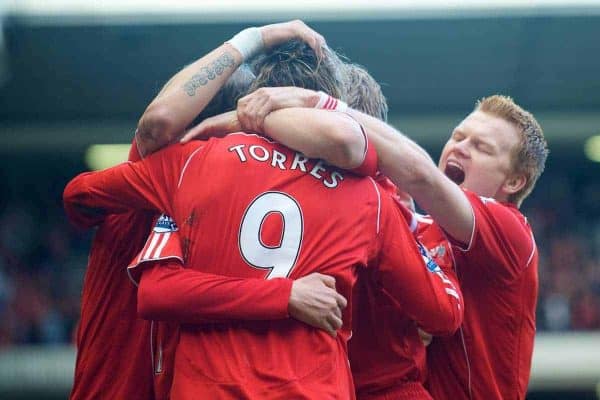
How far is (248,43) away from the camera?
2.66 meters

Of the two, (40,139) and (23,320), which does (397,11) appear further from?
(23,320)

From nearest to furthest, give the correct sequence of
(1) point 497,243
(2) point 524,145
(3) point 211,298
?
(3) point 211,298 → (1) point 497,243 → (2) point 524,145

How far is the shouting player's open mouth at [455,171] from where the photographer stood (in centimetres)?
316

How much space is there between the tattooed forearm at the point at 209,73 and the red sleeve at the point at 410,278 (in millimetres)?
591

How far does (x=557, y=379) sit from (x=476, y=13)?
3.67 meters

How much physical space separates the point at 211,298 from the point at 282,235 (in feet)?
0.80

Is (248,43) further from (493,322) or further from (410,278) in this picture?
(493,322)

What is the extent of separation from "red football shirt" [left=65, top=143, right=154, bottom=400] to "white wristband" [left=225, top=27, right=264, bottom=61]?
1.82 ft

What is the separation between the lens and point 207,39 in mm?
9000

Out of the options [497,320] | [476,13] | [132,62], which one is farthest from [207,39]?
[497,320]

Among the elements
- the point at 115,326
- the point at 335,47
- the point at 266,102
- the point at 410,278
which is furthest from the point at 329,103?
the point at 335,47

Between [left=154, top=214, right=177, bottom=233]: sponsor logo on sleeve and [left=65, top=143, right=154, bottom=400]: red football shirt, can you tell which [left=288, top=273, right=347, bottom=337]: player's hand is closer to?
[left=154, top=214, right=177, bottom=233]: sponsor logo on sleeve

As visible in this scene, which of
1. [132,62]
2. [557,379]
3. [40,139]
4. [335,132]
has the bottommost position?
[557,379]

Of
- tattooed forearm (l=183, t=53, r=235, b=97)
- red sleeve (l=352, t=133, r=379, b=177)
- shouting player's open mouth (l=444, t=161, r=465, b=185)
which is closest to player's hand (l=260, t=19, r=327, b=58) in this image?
tattooed forearm (l=183, t=53, r=235, b=97)
